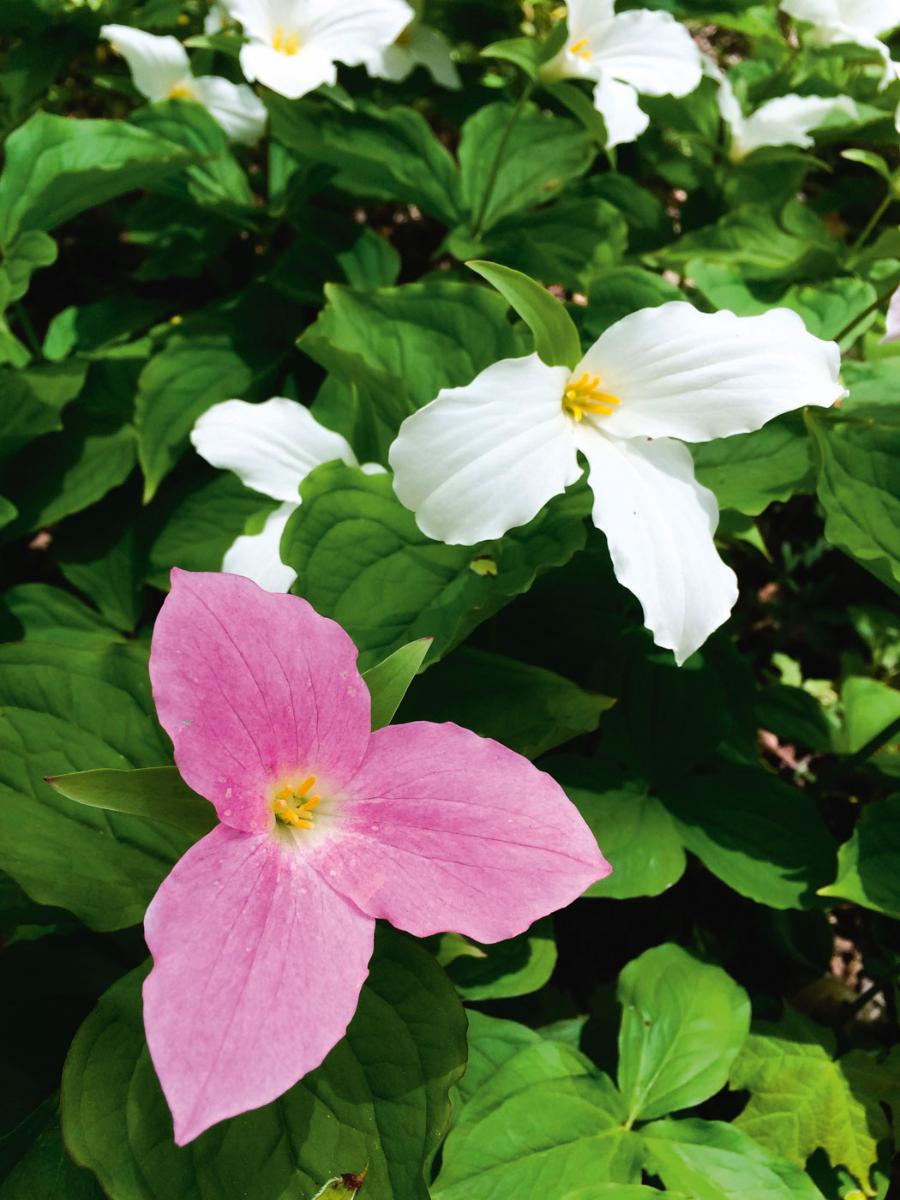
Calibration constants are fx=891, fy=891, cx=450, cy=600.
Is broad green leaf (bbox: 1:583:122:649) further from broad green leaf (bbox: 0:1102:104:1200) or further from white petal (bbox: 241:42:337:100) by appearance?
white petal (bbox: 241:42:337:100)

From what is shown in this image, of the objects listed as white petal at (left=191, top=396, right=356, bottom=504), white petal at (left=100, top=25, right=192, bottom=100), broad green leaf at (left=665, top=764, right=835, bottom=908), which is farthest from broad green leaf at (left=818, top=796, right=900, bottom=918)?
white petal at (left=100, top=25, right=192, bottom=100)

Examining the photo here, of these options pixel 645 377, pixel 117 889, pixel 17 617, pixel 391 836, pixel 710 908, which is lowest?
pixel 710 908

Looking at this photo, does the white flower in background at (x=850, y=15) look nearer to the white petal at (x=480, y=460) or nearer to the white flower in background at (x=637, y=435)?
the white flower in background at (x=637, y=435)

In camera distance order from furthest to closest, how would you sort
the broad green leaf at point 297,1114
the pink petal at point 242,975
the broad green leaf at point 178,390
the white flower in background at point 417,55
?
the white flower in background at point 417,55
the broad green leaf at point 178,390
the broad green leaf at point 297,1114
the pink petal at point 242,975

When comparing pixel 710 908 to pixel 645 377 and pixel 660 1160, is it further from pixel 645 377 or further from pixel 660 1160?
pixel 645 377

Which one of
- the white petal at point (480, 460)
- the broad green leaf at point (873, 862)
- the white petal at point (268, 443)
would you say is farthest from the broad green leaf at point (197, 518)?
the broad green leaf at point (873, 862)

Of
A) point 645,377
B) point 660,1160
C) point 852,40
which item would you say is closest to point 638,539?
point 645,377
